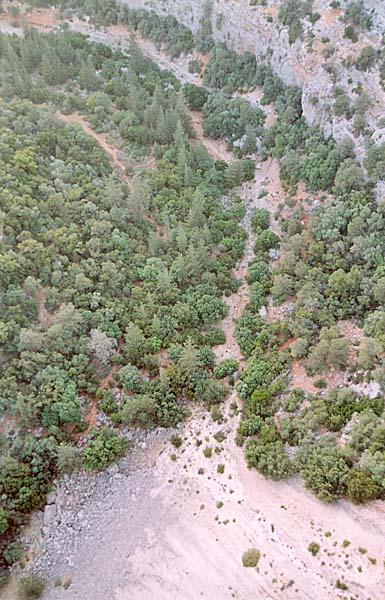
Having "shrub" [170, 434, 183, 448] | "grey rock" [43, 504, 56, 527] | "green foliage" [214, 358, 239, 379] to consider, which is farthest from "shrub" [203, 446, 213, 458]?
"grey rock" [43, 504, 56, 527]

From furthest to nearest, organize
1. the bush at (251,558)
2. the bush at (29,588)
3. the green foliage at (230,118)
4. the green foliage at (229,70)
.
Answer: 1. the green foliage at (229,70)
2. the green foliage at (230,118)
3. the bush at (29,588)
4. the bush at (251,558)

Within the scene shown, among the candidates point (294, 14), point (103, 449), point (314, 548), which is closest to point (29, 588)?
point (103, 449)

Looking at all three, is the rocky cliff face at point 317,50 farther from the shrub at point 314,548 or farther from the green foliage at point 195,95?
the shrub at point 314,548

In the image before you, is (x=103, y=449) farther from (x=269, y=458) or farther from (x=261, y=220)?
(x=261, y=220)

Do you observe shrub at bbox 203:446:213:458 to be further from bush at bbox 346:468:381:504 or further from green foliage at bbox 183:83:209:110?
green foliage at bbox 183:83:209:110

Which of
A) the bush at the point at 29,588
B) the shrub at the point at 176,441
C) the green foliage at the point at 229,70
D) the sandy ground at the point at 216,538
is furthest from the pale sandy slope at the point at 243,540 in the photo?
the green foliage at the point at 229,70

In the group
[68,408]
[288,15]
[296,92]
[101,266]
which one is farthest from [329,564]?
[288,15]
